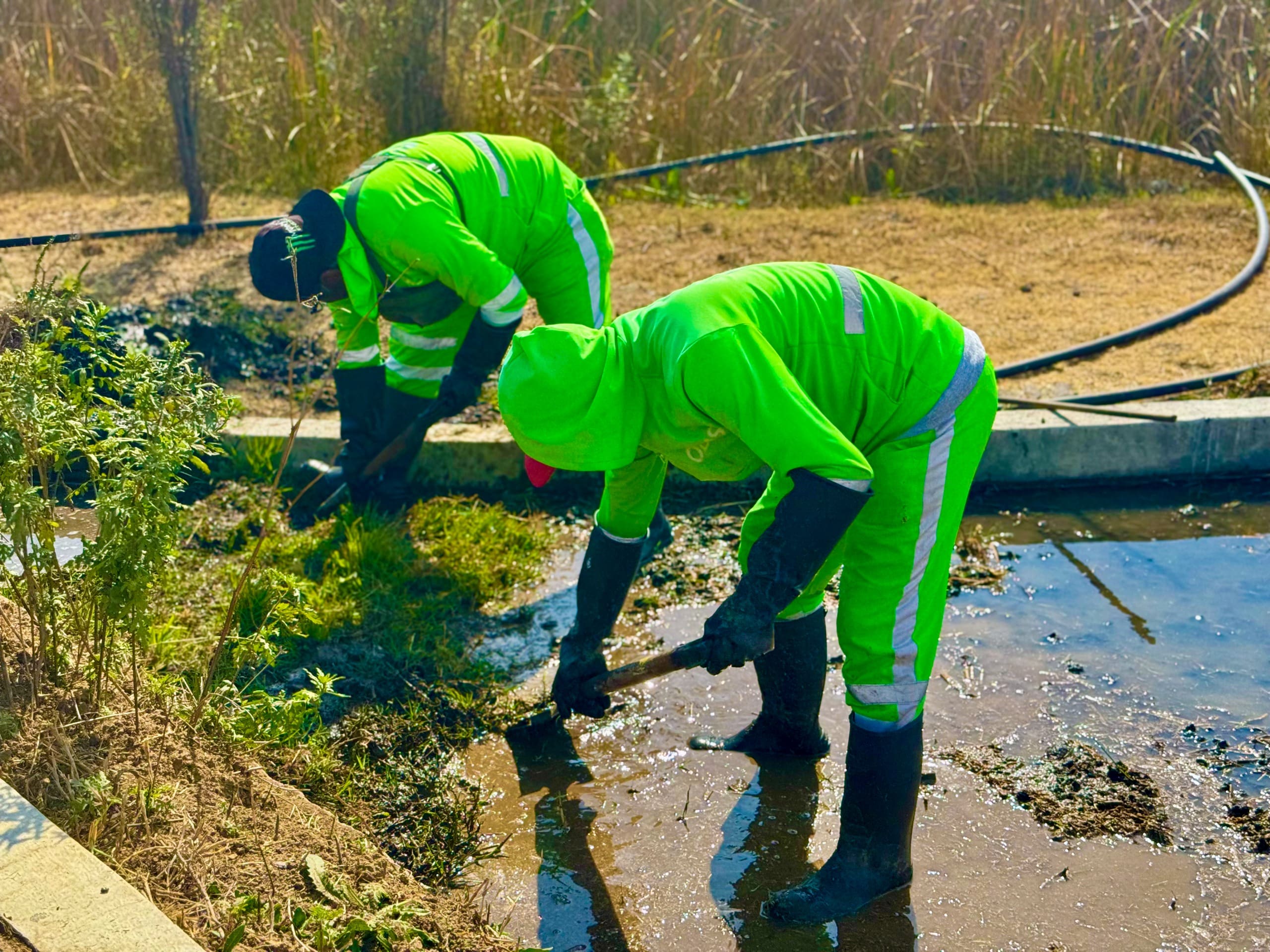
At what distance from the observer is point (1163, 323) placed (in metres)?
6.71

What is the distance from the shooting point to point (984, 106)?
31.8 feet

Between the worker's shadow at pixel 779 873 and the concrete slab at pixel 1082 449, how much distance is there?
2089 mm

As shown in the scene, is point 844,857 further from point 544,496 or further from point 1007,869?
point 544,496

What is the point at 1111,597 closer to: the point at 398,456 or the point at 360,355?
the point at 398,456

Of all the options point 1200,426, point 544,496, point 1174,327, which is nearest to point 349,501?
point 544,496

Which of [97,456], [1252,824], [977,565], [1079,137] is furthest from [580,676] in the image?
[1079,137]

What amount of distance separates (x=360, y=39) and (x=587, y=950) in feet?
27.5

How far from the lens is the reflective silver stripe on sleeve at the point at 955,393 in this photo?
2.87 meters

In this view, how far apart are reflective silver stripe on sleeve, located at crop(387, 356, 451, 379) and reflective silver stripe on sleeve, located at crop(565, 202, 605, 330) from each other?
676mm

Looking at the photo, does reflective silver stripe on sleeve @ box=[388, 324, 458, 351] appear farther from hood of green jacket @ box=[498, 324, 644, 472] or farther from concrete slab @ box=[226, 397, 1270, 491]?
hood of green jacket @ box=[498, 324, 644, 472]

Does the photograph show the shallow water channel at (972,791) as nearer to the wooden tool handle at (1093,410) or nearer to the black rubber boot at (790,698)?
the black rubber boot at (790,698)

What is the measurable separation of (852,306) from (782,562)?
2.04ft

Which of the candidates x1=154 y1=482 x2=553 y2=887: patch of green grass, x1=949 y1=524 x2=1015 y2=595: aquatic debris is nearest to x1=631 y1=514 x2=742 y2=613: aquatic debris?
x1=154 y1=482 x2=553 y2=887: patch of green grass

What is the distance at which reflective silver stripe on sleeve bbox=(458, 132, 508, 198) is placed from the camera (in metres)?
4.83
